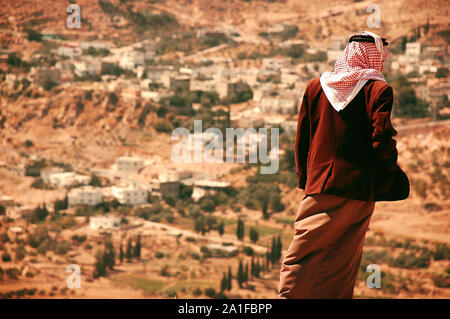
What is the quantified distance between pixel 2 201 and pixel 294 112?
27.7 feet

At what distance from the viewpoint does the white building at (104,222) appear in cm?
1603

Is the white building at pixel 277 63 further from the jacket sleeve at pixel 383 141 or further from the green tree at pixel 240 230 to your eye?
the jacket sleeve at pixel 383 141

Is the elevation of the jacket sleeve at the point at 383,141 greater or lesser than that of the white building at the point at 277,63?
greater

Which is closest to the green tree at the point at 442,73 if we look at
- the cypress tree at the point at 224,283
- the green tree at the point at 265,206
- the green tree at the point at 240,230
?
the green tree at the point at 265,206

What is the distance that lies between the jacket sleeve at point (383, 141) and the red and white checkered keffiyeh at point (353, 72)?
87 mm

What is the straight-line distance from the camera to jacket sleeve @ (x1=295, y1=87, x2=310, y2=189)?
2420 millimetres

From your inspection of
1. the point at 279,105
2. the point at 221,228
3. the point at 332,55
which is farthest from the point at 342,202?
Answer: the point at 332,55

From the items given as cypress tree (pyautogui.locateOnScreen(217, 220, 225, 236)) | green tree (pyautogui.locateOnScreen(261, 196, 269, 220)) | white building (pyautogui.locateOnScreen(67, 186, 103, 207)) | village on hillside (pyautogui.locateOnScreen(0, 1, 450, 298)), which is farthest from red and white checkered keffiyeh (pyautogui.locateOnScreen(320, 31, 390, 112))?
white building (pyautogui.locateOnScreen(67, 186, 103, 207))

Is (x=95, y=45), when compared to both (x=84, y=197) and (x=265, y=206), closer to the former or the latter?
(x=84, y=197)

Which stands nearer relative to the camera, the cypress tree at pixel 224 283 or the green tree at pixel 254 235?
the cypress tree at pixel 224 283

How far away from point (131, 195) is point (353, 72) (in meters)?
15.4

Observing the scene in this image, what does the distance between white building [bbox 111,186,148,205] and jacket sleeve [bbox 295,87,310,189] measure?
15160 mm

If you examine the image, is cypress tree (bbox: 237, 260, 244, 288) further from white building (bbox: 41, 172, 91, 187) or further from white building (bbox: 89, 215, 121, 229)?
white building (bbox: 41, 172, 91, 187)

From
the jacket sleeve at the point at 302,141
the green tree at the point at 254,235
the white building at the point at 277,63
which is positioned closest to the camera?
the jacket sleeve at the point at 302,141
